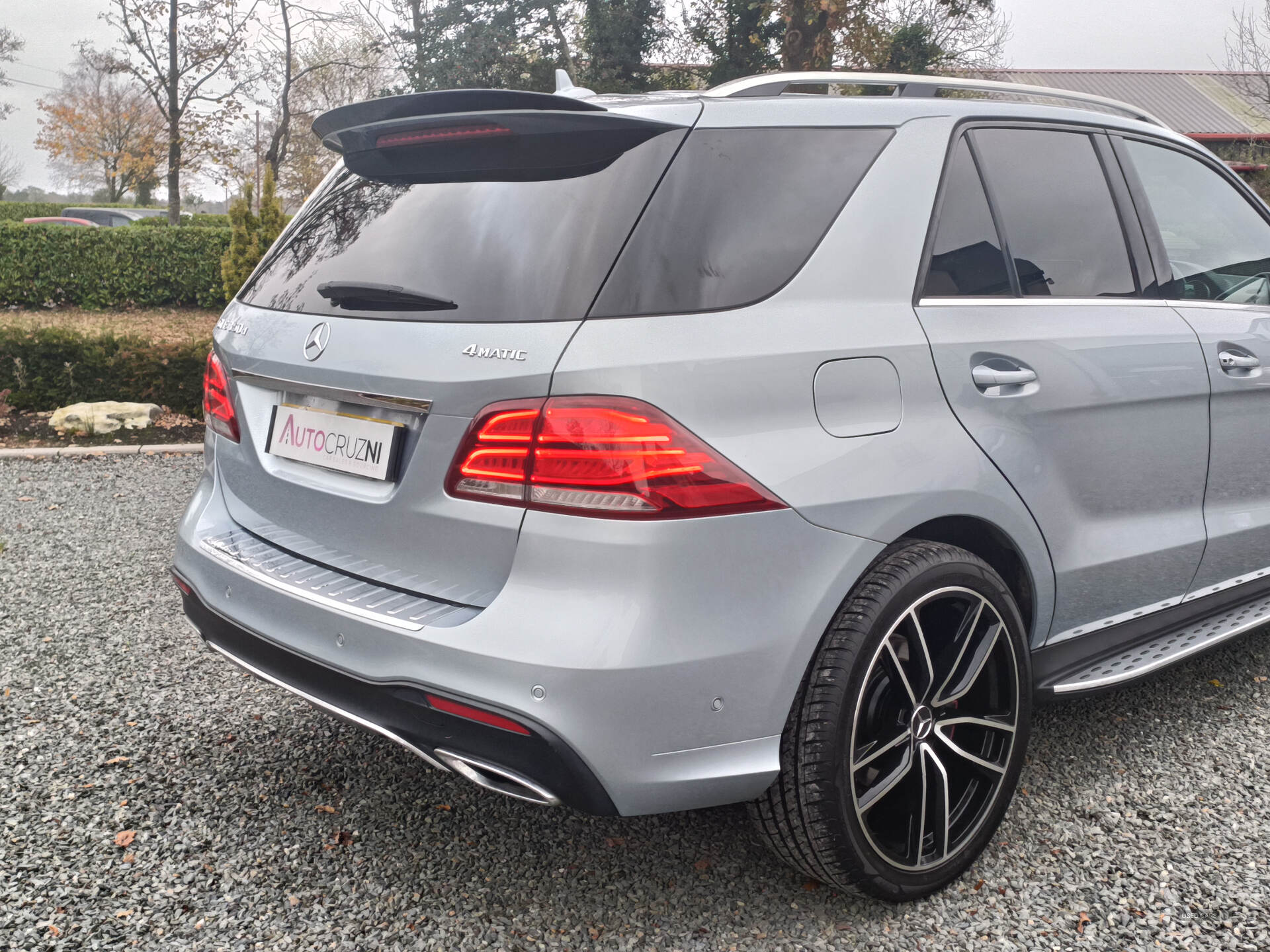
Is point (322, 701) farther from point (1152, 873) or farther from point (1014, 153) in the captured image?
point (1014, 153)

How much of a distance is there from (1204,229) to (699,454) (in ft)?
7.80

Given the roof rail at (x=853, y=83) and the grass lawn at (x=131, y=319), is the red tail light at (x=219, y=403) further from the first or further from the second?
the grass lawn at (x=131, y=319)

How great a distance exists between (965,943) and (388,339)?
5.87 ft

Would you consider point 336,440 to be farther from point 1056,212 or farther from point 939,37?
point 939,37

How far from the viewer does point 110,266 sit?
1658cm

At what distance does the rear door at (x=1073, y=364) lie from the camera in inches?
95.7

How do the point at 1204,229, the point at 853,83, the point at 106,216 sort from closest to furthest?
the point at 853,83
the point at 1204,229
the point at 106,216

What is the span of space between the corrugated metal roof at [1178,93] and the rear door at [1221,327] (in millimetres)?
48463

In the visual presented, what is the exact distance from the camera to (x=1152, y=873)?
8.28 ft

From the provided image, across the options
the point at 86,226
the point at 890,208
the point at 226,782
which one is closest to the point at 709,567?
the point at 890,208

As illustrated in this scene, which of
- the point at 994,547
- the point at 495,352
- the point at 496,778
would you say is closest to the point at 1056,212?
the point at 994,547

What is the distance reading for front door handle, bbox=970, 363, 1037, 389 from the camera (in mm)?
2369

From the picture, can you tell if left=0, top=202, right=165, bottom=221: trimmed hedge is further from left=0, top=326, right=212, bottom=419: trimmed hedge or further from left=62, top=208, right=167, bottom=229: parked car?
left=0, top=326, right=212, bottom=419: trimmed hedge

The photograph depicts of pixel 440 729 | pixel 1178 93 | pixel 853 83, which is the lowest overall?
pixel 440 729
